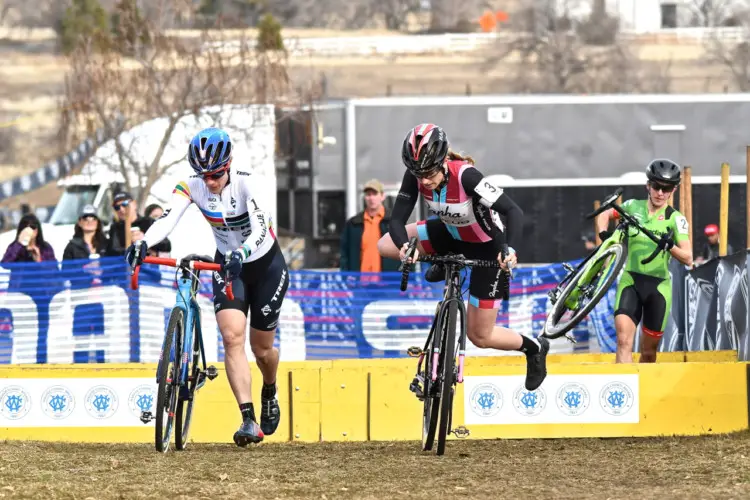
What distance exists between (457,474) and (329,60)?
77.4 m

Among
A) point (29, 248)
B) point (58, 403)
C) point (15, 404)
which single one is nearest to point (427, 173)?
point (58, 403)

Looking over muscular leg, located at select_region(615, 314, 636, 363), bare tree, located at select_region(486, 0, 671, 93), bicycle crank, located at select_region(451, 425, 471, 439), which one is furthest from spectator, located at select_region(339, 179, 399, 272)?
bare tree, located at select_region(486, 0, 671, 93)

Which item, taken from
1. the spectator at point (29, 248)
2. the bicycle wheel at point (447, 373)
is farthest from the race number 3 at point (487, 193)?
the spectator at point (29, 248)

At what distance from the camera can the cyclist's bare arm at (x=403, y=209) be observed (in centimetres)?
939

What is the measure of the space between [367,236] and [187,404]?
18.6 feet

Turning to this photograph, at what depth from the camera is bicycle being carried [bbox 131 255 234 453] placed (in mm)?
9211

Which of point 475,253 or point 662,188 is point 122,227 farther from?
point 475,253

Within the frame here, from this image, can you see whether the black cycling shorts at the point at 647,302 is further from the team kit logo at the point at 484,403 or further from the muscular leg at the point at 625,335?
the team kit logo at the point at 484,403

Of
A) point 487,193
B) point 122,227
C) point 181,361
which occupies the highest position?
point 487,193

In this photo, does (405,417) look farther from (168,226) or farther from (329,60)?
(329,60)

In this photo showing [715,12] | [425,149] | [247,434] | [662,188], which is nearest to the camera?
[425,149]

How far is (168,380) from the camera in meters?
9.26

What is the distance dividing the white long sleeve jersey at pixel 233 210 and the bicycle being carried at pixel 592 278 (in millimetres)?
2915

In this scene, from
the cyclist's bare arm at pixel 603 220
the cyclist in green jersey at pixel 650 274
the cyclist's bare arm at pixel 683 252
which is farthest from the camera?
the cyclist's bare arm at pixel 603 220
